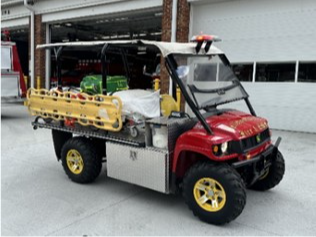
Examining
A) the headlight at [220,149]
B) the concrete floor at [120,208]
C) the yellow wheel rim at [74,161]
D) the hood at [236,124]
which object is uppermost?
the hood at [236,124]

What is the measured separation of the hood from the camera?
366cm

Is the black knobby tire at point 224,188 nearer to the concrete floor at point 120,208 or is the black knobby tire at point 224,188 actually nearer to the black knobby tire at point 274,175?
the concrete floor at point 120,208

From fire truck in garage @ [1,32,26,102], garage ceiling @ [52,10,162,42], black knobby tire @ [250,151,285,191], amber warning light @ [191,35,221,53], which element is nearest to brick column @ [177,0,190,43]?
garage ceiling @ [52,10,162,42]

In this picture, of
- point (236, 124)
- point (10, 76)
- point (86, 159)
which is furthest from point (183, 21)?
point (236, 124)

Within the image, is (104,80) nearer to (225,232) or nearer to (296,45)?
(225,232)

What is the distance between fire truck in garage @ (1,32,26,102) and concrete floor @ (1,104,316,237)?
616cm

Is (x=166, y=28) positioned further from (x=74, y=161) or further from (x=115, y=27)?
(x=74, y=161)

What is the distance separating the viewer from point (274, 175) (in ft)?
14.7

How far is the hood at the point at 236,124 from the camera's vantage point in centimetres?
366

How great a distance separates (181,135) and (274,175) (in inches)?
64.6

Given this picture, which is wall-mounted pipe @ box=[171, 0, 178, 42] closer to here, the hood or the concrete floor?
the concrete floor

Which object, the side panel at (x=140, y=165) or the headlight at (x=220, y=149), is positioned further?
the side panel at (x=140, y=165)

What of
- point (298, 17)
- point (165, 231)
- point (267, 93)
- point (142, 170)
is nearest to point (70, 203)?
point (142, 170)

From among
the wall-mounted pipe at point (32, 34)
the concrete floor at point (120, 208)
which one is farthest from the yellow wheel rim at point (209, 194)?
the wall-mounted pipe at point (32, 34)
